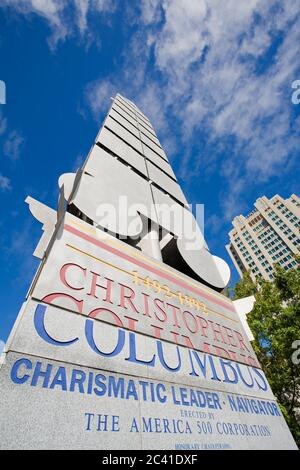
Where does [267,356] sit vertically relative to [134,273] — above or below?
above

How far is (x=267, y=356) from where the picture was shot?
14.3 meters

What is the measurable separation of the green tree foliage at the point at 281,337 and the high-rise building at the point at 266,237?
70.2 m

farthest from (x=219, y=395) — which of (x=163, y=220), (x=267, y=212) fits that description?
(x=267, y=212)

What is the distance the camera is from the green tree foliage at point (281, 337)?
12232mm

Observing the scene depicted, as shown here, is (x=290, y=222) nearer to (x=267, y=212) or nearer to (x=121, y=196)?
(x=267, y=212)

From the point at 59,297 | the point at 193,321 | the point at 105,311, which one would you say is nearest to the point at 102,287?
the point at 105,311

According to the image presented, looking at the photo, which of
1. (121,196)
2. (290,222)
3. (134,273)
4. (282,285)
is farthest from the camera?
Result: (290,222)

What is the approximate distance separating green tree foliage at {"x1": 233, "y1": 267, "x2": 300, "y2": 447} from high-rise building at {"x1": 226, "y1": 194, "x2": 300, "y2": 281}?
230ft

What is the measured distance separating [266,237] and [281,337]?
3630 inches

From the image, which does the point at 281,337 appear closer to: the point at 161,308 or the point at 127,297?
the point at 161,308

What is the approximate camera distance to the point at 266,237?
3733 inches

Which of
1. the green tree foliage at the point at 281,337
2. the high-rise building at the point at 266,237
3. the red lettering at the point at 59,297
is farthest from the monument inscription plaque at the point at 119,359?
the high-rise building at the point at 266,237

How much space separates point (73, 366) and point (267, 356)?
15.6 metres
